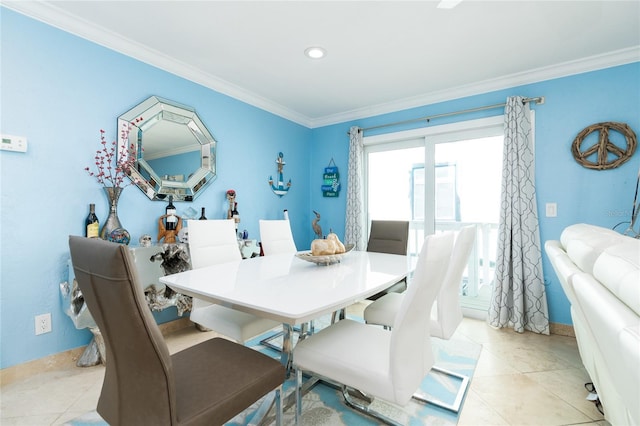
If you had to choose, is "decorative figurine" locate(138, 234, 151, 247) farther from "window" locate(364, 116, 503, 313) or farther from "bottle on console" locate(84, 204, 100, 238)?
"window" locate(364, 116, 503, 313)

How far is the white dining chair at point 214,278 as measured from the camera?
1.62 m

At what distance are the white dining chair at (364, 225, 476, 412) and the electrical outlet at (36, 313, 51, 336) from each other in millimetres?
2228

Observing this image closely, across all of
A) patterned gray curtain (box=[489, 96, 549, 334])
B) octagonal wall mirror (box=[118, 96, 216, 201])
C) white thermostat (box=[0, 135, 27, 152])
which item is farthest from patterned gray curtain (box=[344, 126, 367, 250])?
white thermostat (box=[0, 135, 27, 152])

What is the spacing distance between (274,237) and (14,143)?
1.89m

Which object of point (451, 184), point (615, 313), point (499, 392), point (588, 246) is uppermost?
point (451, 184)

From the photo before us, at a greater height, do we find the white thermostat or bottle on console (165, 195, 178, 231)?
the white thermostat

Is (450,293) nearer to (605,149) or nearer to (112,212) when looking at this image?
(605,149)

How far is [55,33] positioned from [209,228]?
1.78 m

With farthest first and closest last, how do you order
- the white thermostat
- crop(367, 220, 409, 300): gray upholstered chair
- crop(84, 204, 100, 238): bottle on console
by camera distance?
crop(367, 220, 409, 300): gray upholstered chair, crop(84, 204, 100, 238): bottle on console, the white thermostat

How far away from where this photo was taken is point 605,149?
2627mm

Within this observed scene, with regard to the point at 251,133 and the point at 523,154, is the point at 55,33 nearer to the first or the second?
the point at 251,133

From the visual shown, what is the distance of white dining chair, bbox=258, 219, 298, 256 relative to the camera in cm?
259

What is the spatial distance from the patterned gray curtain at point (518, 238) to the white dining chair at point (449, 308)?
1330 mm

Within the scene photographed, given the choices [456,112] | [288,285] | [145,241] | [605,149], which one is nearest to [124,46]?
[145,241]
